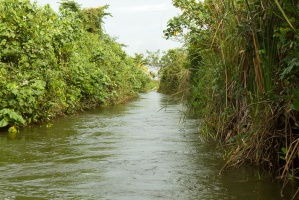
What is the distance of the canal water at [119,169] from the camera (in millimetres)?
3438

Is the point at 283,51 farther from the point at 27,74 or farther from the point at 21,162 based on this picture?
the point at 27,74

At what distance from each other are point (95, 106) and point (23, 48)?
232 inches

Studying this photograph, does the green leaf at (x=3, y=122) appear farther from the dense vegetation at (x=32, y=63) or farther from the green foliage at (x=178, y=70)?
the green foliage at (x=178, y=70)

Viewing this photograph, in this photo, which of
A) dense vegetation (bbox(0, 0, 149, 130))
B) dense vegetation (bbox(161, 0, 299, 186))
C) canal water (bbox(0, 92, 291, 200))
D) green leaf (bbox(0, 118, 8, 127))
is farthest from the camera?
dense vegetation (bbox(0, 0, 149, 130))

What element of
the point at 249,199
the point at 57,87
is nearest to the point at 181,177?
the point at 249,199

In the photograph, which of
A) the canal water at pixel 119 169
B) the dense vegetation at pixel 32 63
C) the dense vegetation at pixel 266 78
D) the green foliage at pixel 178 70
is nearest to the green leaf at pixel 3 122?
the dense vegetation at pixel 32 63

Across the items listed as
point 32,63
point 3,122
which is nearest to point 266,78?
point 3,122

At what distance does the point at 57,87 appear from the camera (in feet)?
28.4

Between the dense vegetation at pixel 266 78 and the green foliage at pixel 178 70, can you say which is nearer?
the dense vegetation at pixel 266 78

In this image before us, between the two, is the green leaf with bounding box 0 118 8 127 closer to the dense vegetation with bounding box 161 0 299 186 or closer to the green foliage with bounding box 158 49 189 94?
the green foliage with bounding box 158 49 189 94

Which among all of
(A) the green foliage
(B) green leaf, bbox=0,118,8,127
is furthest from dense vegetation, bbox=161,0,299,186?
(B) green leaf, bbox=0,118,8,127

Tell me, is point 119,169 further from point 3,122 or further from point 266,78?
point 3,122

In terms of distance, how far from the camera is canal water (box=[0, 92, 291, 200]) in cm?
344

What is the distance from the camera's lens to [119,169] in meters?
4.34
